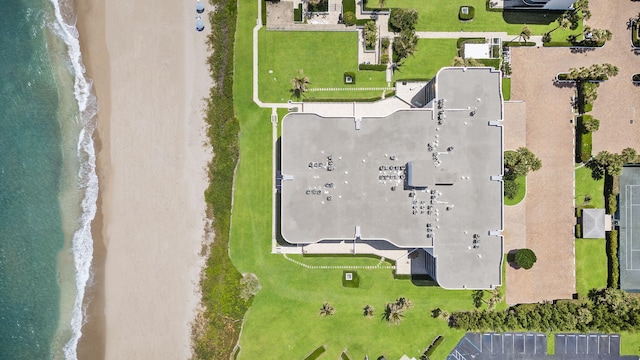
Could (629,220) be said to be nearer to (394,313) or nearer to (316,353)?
(394,313)

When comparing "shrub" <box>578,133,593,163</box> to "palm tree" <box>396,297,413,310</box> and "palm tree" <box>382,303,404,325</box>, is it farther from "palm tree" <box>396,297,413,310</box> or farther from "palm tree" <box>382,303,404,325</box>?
"palm tree" <box>382,303,404,325</box>

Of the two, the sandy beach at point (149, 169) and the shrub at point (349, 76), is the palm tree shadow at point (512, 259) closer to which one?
the shrub at point (349, 76)

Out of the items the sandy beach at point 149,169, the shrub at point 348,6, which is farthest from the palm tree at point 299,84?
the sandy beach at point 149,169

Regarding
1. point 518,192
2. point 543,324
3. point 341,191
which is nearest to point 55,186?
point 341,191

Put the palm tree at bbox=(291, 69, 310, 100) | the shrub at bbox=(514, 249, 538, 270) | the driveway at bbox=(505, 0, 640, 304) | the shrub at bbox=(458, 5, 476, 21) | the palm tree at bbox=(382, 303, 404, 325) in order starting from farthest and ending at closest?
the driveway at bbox=(505, 0, 640, 304), the shrub at bbox=(458, 5, 476, 21), the palm tree at bbox=(382, 303, 404, 325), the palm tree at bbox=(291, 69, 310, 100), the shrub at bbox=(514, 249, 538, 270)

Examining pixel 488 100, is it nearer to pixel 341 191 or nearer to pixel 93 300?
pixel 341 191

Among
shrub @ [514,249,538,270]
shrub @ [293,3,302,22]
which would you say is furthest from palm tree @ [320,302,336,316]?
shrub @ [293,3,302,22]

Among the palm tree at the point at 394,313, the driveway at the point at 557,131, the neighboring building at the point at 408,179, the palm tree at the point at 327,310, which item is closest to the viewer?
the neighboring building at the point at 408,179
